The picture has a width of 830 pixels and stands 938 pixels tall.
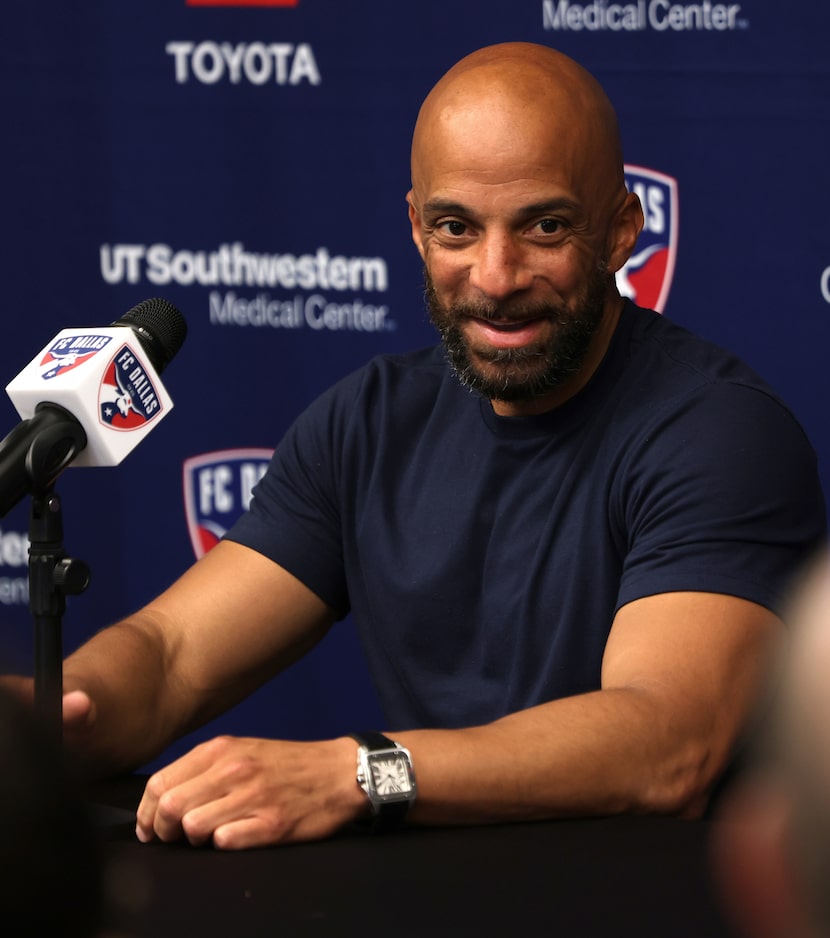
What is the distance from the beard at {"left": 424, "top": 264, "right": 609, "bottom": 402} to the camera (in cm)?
191

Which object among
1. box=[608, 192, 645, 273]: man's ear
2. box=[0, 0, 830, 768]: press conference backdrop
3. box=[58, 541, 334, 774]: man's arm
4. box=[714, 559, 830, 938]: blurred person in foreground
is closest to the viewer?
box=[714, 559, 830, 938]: blurred person in foreground

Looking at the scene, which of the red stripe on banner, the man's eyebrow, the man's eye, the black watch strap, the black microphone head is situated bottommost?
the black watch strap

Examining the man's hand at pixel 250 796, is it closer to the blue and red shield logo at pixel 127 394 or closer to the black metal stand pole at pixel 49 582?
the black metal stand pole at pixel 49 582

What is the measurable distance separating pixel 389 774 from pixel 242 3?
2.05 metres

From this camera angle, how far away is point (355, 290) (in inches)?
119

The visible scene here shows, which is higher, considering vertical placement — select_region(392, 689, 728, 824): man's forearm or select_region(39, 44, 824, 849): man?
select_region(39, 44, 824, 849): man

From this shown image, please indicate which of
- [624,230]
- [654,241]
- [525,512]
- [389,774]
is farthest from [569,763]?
[654,241]

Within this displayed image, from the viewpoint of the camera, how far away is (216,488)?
3086 millimetres

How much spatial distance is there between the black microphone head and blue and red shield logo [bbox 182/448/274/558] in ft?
4.90

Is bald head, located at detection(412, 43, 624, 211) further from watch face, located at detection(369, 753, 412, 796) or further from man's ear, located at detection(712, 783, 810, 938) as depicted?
man's ear, located at detection(712, 783, 810, 938)

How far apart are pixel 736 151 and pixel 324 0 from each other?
2.86 ft

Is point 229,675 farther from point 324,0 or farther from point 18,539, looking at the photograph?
point 324,0

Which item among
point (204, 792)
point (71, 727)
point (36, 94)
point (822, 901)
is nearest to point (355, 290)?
point (36, 94)

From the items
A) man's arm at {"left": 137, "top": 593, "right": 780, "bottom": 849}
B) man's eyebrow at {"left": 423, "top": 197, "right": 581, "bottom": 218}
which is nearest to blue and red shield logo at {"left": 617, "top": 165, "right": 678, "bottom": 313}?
man's eyebrow at {"left": 423, "top": 197, "right": 581, "bottom": 218}
